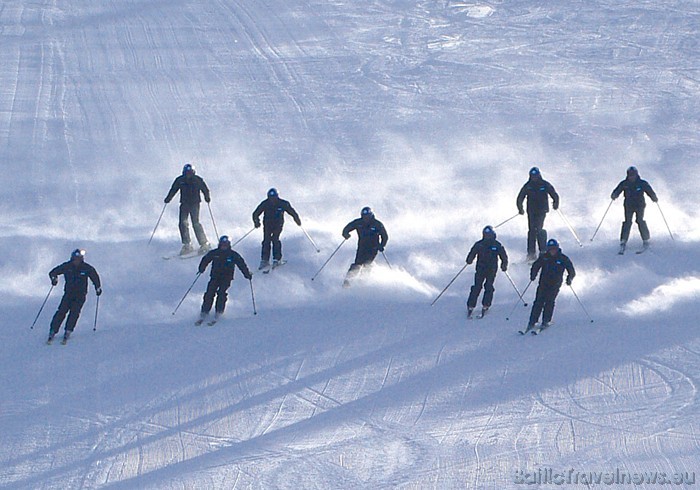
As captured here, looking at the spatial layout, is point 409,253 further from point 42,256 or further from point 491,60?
point 491,60

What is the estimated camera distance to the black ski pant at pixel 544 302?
13586mm

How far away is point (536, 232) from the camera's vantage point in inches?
623

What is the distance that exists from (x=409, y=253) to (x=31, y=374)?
19.5ft

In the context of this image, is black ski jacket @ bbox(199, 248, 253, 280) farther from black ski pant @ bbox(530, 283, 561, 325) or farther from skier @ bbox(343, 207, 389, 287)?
black ski pant @ bbox(530, 283, 561, 325)

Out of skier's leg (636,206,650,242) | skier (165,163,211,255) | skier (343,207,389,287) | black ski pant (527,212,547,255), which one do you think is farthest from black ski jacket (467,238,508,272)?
skier (165,163,211,255)

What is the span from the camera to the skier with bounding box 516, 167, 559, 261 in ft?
51.0

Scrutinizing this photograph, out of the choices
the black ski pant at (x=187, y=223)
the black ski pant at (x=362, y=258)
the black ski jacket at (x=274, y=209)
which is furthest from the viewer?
the black ski pant at (x=187, y=223)

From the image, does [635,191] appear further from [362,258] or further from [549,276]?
[362,258]

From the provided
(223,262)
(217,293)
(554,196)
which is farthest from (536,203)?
(217,293)

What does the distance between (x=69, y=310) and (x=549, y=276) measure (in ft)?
20.2

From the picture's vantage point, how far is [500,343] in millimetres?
13555

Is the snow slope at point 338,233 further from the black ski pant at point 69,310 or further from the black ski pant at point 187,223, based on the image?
the black ski pant at point 187,223

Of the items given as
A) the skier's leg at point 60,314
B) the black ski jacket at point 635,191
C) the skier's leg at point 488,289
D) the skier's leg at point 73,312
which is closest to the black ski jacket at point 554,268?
the skier's leg at point 488,289

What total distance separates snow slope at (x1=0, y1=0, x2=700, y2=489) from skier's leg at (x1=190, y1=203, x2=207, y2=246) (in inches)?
22.1
